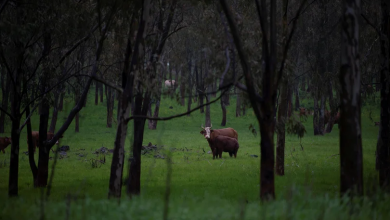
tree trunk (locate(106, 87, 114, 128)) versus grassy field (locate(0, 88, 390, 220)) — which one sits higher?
tree trunk (locate(106, 87, 114, 128))

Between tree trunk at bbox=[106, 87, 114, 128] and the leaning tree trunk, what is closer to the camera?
the leaning tree trunk

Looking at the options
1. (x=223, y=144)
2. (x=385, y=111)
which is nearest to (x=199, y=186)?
(x=385, y=111)

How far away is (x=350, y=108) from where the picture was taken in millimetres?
7309

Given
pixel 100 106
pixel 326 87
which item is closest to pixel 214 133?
pixel 326 87

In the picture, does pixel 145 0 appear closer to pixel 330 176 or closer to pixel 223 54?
pixel 223 54

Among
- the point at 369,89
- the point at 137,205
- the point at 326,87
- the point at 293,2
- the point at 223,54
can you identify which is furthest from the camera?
the point at 293,2

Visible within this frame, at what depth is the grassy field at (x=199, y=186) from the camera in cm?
541

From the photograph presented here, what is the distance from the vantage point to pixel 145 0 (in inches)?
361

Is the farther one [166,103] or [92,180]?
[166,103]

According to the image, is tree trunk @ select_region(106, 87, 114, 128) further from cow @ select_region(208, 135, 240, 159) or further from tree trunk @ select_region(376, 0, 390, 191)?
tree trunk @ select_region(376, 0, 390, 191)

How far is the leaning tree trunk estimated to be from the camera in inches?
288

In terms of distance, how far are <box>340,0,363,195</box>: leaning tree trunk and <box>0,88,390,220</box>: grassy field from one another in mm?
309

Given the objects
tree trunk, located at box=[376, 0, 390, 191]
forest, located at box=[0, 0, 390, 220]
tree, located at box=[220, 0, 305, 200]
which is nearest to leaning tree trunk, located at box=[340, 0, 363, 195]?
forest, located at box=[0, 0, 390, 220]

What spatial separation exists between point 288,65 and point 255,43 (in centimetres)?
101
